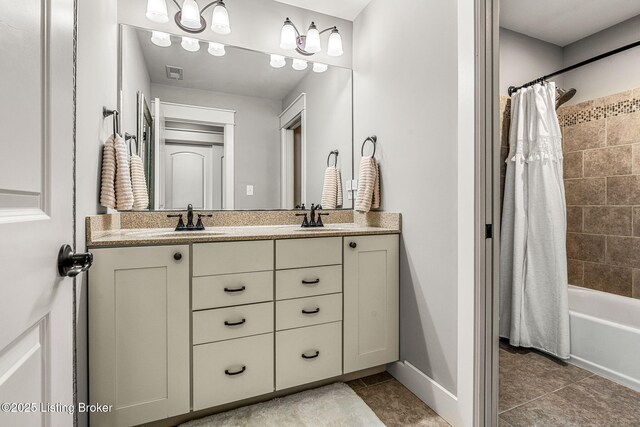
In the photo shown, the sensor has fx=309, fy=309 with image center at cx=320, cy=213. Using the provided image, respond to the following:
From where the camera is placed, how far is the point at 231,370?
1.44 meters

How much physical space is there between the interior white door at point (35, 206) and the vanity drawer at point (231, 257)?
2.15 feet

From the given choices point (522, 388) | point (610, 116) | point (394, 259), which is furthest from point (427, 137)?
point (610, 116)

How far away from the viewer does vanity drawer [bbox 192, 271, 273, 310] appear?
1.38m

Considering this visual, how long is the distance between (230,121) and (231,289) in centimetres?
118

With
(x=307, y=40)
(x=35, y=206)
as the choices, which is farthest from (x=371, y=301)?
(x=307, y=40)

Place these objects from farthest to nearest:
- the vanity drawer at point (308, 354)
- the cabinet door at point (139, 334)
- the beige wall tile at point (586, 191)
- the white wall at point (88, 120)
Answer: the beige wall tile at point (586, 191) < the vanity drawer at point (308, 354) < the cabinet door at point (139, 334) < the white wall at point (88, 120)

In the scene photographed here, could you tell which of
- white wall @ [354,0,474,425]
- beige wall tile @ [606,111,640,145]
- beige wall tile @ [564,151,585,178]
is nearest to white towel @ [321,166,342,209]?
white wall @ [354,0,474,425]

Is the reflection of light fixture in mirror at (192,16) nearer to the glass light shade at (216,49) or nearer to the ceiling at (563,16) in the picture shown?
the glass light shade at (216,49)

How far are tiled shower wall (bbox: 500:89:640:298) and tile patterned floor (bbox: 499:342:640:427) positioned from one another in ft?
3.33

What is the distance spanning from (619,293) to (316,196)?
243cm

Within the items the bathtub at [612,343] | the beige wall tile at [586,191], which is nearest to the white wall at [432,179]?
the bathtub at [612,343]

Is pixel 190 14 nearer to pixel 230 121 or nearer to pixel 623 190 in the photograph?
pixel 230 121

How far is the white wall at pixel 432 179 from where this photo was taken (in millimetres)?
1376

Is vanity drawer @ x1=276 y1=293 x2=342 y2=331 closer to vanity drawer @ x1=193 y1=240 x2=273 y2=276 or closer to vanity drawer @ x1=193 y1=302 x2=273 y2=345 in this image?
vanity drawer @ x1=193 y1=302 x2=273 y2=345
